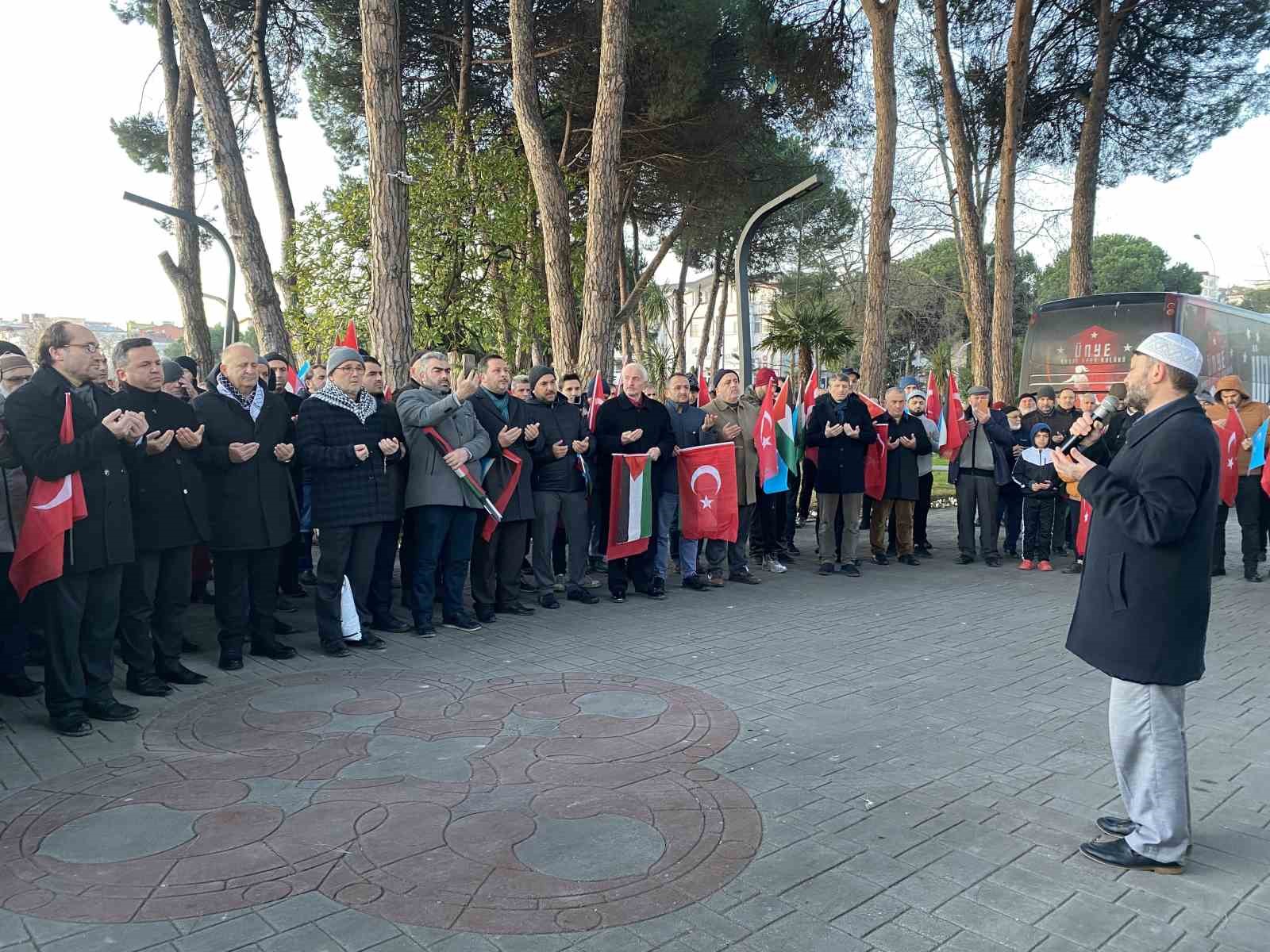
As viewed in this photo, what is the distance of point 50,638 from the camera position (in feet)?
16.4

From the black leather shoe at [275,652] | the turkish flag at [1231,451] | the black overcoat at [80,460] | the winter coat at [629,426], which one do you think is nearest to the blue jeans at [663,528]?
the winter coat at [629,426]

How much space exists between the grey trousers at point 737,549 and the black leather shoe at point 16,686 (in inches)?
232

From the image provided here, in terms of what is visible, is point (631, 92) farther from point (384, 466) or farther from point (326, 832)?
point (326, 832)

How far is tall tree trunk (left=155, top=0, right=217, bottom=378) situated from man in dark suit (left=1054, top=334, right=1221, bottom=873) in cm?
1538

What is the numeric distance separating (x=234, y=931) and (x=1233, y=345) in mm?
26786

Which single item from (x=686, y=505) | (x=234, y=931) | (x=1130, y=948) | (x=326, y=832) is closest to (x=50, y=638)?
(x=326, y=832)

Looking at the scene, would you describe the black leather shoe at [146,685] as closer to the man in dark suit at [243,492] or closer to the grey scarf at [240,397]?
the man in dark suit at [243,492]

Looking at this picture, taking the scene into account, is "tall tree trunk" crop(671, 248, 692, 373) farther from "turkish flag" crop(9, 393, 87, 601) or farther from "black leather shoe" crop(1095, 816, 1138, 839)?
"black leather shoe" crop(1095, 816, 1138, 839)

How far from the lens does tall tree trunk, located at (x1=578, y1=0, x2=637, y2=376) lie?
1359 cm


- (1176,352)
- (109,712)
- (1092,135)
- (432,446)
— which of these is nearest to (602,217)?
(432,446)

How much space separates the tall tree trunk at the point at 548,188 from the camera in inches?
562

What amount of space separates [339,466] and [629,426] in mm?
3046

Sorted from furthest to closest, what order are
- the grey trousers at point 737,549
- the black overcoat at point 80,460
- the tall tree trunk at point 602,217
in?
the tall tree trunk at point 602,217
the grey trousers at point 737,549
the black overcoat at point 80,460

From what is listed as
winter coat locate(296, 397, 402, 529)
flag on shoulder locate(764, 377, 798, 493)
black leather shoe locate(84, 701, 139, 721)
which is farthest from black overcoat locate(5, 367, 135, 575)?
flag on shoulder locate(764, 377, 798, 493)
